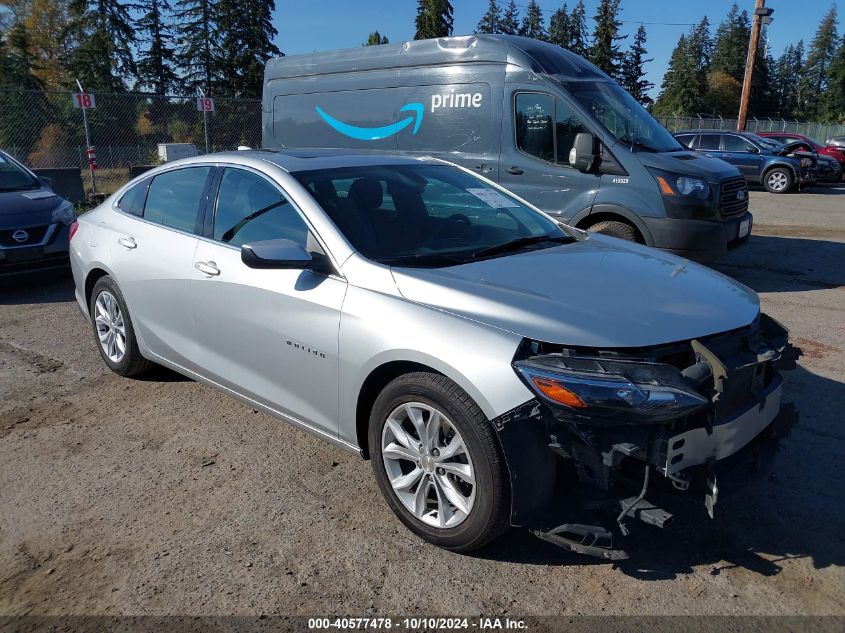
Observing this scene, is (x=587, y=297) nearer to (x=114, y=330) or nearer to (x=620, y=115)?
(x=114, y=330)

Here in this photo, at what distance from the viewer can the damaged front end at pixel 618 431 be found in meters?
2.56

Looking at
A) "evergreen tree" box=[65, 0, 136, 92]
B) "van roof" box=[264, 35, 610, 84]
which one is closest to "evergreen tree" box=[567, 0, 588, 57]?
"evergreen tree" box=[65, 0, 136, 92]

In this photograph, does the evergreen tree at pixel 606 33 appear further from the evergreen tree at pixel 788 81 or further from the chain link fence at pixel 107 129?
the chain link fence at pixel 107 129

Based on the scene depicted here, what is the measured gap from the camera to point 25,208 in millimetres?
7832

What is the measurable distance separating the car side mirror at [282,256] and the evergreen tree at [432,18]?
72582 mm

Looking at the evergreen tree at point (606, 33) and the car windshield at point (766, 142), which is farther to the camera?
the evergreen tree at point (606, 33)

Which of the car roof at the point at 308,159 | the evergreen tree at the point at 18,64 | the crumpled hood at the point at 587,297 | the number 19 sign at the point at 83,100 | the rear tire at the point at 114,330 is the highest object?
the evergreen tree at the point at 18,64

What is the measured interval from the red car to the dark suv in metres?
1.78

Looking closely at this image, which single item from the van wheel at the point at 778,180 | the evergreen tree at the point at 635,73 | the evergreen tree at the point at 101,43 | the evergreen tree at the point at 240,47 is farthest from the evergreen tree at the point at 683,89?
the van wheel at the point at 778,180

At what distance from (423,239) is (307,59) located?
6.94 metres

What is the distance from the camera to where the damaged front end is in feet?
8.39

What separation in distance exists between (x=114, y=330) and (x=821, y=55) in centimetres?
13427

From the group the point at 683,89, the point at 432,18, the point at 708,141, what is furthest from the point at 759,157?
the point at 683,89

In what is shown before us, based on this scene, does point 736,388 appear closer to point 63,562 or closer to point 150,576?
point 150,576
